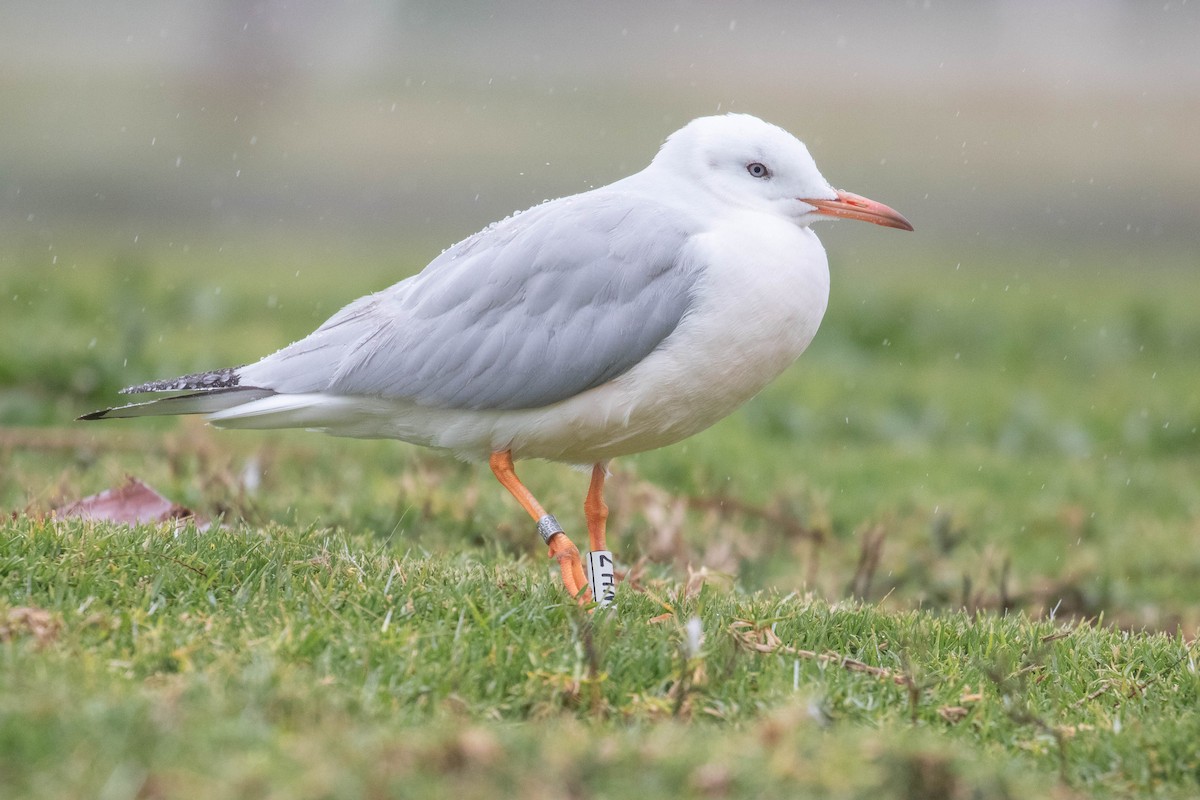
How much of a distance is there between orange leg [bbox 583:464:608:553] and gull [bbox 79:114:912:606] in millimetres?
10

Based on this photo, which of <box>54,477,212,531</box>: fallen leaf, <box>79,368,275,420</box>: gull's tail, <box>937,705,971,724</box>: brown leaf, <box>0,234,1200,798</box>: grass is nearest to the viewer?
<box>0,234,1200,798</box>: grass

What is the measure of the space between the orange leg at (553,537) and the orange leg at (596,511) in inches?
11.7

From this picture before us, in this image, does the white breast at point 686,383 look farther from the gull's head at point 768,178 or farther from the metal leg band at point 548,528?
the metal leg band at point 548,528

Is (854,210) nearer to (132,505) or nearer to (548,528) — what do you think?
(548,528)

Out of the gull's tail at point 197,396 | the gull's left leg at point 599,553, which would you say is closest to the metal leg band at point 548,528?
the gull's left leg at point 599,553

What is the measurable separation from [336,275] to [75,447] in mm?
5776

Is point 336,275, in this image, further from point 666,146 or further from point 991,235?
point 991,235

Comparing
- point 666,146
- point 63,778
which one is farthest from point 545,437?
point 63,778

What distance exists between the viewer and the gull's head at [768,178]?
178 inches

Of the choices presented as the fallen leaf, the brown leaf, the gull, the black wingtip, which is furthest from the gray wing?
the brown leaf

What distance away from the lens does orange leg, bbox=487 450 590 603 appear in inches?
165

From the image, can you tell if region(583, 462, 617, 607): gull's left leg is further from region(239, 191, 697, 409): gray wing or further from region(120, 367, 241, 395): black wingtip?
region(120, 367, 241, 395): black wingtip

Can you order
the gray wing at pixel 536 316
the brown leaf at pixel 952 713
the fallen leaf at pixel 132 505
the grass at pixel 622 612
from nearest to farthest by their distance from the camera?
1. the grass at pixel 622 612
2. the brown leaf at pixel 952 713
3. the gray wing at pixel 536 316
4. the fallen leaf at pixel 132 505

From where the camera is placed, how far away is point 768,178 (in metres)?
4.55
